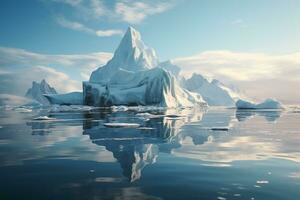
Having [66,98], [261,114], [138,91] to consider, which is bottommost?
[261,114]

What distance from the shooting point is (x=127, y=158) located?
33.8 feet

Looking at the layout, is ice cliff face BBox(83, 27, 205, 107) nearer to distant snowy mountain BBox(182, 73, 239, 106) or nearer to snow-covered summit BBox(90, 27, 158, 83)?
snow-covered summit BBox(90, 27, 158, 83)

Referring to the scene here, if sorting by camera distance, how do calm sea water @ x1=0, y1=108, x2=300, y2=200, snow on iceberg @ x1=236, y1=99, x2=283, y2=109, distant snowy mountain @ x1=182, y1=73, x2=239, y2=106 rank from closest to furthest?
calm sea water @ x1=0, y1=108, x2=300, y2=200, snow on iceberg @ x1=236, y1=99, x2=283, y2=109, distant snowy mountain @ x1=182, y1=73, x2=239, y2=106

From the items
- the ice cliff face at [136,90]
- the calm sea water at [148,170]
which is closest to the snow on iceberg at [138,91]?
the ice cliff face at [136,90]

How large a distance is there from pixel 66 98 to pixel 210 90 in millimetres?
105657

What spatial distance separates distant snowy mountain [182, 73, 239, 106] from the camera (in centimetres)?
16959

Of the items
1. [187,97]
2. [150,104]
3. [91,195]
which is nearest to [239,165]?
[91,195]

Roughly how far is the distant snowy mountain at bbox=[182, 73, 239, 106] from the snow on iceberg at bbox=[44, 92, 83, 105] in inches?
3447

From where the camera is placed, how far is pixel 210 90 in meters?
177

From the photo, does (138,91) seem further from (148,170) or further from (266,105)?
(148,170)

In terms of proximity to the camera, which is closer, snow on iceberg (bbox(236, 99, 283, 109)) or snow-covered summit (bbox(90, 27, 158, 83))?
snow on iceberg (bbox(236, 99, 283, 109))

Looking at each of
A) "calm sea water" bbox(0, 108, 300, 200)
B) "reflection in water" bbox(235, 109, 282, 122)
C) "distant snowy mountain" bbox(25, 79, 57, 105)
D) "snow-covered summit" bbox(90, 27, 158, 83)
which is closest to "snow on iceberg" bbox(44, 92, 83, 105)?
"snow-covered summit" bbox(90, 27, 158, 83)

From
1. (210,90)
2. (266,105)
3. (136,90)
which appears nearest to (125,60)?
(136,90)

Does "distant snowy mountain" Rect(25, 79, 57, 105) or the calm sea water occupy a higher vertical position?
"distant snowy mountain" Rect(25, 79, 57, 105)
